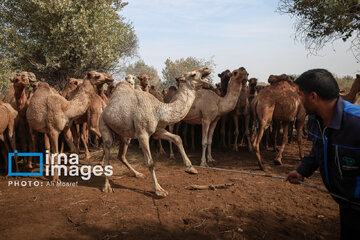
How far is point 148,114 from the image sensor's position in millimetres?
5488

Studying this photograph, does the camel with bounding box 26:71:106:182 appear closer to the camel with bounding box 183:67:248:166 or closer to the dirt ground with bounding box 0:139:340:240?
the dirt ground with bounding box 0:139:340:240

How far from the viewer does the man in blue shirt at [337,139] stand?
223cm

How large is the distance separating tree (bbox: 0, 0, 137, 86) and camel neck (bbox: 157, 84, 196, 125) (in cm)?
997

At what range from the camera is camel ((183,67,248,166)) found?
330 inches

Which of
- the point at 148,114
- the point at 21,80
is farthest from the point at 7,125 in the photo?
the point at 148,114

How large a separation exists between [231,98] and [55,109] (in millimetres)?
5418

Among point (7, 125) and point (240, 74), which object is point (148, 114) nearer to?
point (240, 74)

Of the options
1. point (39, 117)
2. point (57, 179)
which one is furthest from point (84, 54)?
point (57, 179)

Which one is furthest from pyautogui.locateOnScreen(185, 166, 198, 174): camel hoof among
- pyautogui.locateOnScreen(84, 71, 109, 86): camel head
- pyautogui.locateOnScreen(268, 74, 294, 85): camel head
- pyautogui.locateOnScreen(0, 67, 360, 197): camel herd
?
pyautogui.locateOnScreen(268, 74, 294, 85): camel head

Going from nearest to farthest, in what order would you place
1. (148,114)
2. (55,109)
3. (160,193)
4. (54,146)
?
(160,193), (148,114), (54,146), (55,109)

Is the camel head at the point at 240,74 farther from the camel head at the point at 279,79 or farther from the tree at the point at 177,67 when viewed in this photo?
the tree at the point at 177,67

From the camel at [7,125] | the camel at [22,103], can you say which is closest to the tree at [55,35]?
the camel at [22,103]

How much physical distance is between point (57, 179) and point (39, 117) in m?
1.73

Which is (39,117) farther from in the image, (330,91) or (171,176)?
(330,91)
